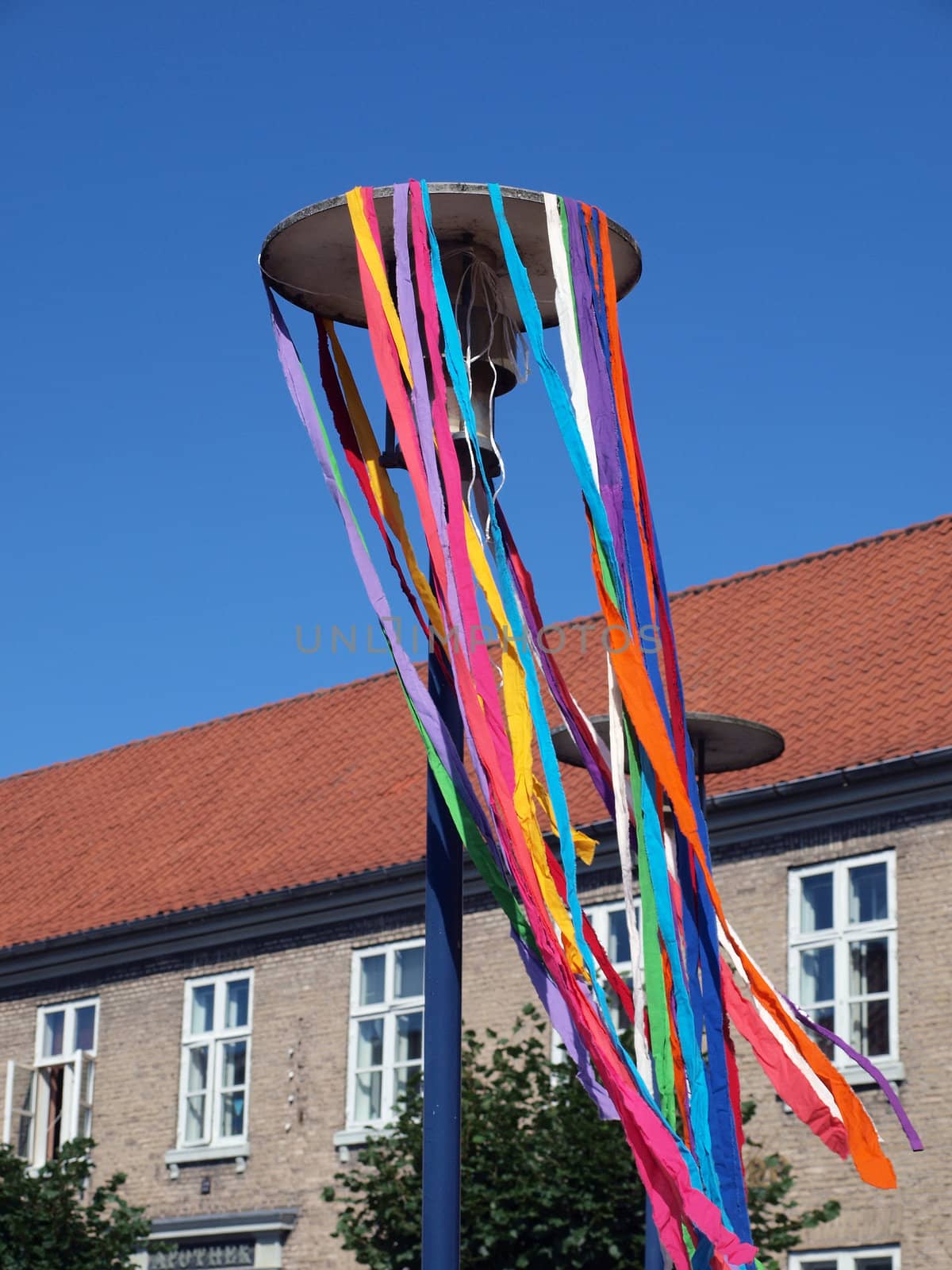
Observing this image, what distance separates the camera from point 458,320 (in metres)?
7.47

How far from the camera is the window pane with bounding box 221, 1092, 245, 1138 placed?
75.4 ft

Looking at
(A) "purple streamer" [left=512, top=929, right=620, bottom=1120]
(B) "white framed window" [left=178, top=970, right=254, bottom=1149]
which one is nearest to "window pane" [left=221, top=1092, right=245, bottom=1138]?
(B) "white framed window" [left=178, top=970, right=254, bottom=1149]

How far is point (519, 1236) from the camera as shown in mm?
15211

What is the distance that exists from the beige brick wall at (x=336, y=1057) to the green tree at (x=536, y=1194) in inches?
96.1

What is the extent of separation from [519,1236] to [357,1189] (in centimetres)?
149

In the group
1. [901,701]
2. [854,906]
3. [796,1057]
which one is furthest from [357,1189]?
[796,1057]

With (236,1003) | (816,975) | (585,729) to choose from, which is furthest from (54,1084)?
(585,729)

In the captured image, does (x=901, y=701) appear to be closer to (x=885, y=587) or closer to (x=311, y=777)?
(x=885, y=587)

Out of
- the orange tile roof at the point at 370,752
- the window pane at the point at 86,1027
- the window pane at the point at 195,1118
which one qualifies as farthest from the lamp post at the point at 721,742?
the window pane at the point at 86,1027

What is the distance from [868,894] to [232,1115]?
304 inches

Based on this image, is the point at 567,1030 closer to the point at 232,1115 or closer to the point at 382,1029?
the point at 382,1029

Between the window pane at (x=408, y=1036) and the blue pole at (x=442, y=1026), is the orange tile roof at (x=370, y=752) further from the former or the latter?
the blue pole at (x=442, y=1026)

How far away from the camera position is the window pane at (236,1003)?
2356 centimetres

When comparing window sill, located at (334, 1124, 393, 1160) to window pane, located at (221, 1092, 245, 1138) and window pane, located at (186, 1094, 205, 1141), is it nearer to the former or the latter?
window pane, located at (221, 1092, 245, 1138)
